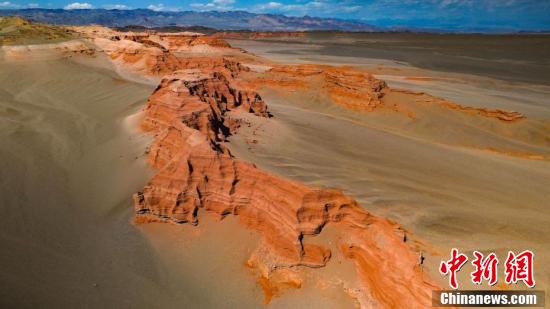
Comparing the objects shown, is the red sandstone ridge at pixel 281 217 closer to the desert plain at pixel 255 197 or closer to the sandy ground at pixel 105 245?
the desert plain at pixel 255 197

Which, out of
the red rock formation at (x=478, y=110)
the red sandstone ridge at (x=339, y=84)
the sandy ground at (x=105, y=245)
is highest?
the red sandstone ridge at (x=339, y=84)

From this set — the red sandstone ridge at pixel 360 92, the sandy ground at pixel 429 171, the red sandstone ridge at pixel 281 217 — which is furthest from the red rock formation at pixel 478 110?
the red sandstone ridge at pixel 281 217

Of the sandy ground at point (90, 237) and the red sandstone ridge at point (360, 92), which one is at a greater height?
the red sandstone ridge at point (360, 92)

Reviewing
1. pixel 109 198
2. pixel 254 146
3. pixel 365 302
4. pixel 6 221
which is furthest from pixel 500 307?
pixel 6 221

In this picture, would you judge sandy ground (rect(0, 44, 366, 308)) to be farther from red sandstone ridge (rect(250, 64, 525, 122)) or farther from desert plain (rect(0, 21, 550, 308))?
red sandstone ridge (rect(250, 64, 525, 122))

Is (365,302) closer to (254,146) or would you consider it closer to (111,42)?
(254,146)

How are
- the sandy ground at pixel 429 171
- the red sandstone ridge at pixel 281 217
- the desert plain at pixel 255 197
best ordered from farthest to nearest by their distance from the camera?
the sandy ground at pixel 429 171, the desert plain at pixel 255 197, the red sandstone ridge at pixel 281 217

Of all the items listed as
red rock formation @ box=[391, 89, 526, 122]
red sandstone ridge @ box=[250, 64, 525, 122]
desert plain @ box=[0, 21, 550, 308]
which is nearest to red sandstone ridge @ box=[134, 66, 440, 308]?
desert plain @ box=[0, 21, 550, 308]
